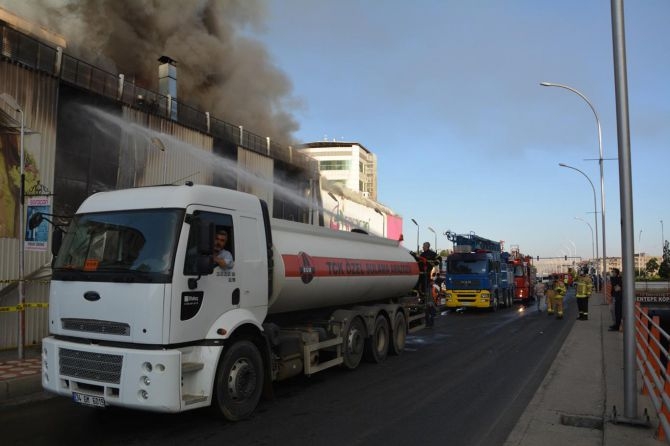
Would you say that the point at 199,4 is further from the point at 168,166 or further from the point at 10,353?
the point at 10,353

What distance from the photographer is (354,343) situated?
27.8ft

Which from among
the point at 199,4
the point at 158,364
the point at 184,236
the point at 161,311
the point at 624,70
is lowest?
the point at 158,364

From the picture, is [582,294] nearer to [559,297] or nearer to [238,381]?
[559,297]

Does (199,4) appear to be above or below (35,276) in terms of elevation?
above

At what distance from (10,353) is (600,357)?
10.7m

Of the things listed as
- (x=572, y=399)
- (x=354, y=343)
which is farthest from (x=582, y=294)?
(x=572, y=399)

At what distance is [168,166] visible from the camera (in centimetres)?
1478

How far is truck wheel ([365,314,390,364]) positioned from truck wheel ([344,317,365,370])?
27 cm

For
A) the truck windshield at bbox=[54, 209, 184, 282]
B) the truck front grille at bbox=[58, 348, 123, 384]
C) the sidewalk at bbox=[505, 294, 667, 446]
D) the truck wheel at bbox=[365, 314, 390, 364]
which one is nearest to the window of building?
the truck wheel at bbox=[365, 314, 390, 364]

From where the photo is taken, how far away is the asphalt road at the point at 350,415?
4.94 metres

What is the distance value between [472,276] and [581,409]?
50.8 feet

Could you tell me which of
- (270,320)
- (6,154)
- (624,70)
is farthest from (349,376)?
(6,154)

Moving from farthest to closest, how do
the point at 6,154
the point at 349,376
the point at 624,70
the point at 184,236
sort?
the point at 6,154 < the point at 349,376 < the point at 624,70 < the point at 184,236

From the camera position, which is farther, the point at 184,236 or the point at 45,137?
the point at 45,137
